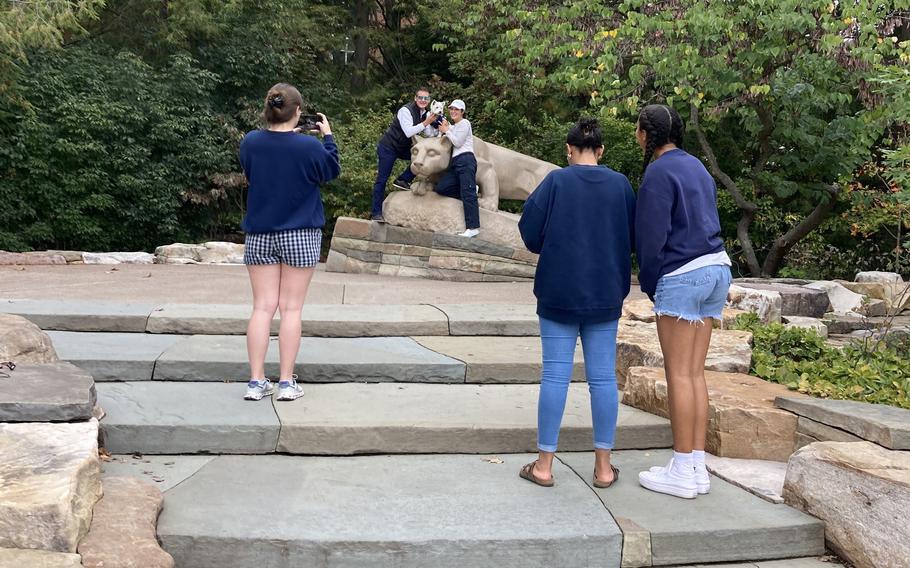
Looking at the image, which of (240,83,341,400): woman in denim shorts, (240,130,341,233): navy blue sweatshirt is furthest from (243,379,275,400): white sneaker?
(240,130,341,233): navy blue sweatshirt

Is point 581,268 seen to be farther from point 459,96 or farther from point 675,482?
point 459,96

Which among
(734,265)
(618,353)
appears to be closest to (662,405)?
(618,353)

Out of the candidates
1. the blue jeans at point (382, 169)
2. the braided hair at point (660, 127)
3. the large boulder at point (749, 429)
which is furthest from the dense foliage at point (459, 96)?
the braided hair at point (660, 127)

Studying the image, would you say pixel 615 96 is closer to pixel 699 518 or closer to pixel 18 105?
pixel 699 518

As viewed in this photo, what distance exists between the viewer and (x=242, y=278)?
9.22 metres

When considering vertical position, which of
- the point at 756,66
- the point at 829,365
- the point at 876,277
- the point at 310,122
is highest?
the point at 756,66

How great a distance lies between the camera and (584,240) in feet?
11.7

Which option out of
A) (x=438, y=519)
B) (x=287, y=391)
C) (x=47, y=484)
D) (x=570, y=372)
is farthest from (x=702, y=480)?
(x=47, y=484)

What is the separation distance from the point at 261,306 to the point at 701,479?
2309 millimetres

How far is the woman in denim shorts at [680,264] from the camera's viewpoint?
3555 mm

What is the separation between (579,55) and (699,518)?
309 inches

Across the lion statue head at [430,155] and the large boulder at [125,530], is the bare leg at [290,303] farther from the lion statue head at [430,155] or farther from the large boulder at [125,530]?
the lion statue head at [430,155]

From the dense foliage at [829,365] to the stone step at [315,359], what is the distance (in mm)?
1257

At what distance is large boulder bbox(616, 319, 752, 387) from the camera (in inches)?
208
